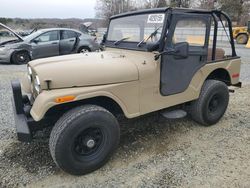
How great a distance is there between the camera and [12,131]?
4.09 m

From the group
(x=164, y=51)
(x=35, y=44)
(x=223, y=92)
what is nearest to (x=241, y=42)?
(x=35, y=44)

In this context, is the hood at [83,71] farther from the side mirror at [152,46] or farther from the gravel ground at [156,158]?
the gravel ground at [156,158]

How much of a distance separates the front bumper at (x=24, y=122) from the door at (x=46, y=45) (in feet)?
24.0

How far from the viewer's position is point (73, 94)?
8.97 ft

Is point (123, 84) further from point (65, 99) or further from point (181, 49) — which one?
point (181, 49)

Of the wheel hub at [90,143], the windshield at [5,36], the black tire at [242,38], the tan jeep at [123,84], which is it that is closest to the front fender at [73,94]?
the tan jeep at [123,84]

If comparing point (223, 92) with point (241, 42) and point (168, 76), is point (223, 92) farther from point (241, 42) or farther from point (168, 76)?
point (241, 42)

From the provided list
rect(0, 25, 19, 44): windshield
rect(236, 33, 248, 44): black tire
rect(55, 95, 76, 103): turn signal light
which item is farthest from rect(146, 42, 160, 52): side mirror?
rect(236, 33, 248, 44): black tire

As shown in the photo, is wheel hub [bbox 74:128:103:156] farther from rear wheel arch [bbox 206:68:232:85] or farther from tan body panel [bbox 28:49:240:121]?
rear wheel arch [bbox 206:68:232:85]

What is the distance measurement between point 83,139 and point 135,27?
71.4 inches

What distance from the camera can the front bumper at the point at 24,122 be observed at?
2809 mm

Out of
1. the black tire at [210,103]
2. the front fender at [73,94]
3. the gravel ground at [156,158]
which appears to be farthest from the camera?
the black tire at [210,103]

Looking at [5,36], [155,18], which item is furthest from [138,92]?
[5,36]

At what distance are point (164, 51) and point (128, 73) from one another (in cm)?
59
